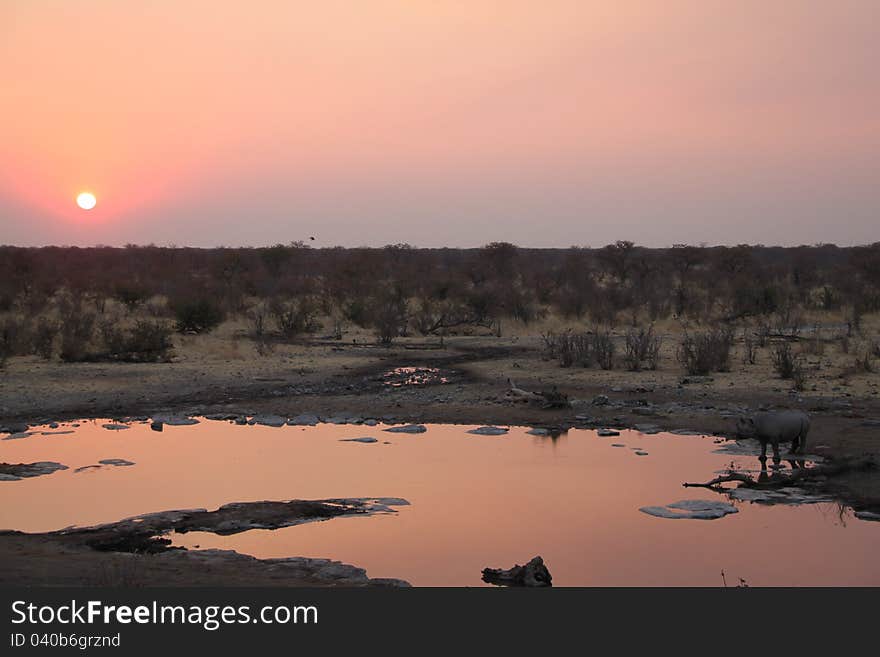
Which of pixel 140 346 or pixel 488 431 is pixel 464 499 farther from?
pixel 140 346

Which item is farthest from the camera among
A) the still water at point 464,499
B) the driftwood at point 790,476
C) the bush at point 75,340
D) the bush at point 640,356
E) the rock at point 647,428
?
the bush at point 75,340

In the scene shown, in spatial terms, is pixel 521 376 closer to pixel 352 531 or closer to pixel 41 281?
pixel 352 531

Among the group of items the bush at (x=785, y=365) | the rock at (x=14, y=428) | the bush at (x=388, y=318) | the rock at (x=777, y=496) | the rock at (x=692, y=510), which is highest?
the bush at (x=388, y=318)

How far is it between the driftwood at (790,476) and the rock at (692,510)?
2.11 ft

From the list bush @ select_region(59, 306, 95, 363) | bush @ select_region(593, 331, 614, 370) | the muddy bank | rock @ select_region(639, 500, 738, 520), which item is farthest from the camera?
bush @ select_region(59, 306, 95, 363)

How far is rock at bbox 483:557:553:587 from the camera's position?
23.0ft

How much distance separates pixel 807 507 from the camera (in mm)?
9234

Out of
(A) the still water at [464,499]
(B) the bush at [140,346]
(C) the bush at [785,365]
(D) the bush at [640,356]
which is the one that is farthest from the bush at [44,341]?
(C) the bush at [785,365]

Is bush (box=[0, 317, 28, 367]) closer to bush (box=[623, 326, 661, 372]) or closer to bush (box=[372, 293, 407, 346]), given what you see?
bush (box=[372, 293, 407, 346])

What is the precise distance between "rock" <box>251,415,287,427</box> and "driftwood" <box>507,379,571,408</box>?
396cm

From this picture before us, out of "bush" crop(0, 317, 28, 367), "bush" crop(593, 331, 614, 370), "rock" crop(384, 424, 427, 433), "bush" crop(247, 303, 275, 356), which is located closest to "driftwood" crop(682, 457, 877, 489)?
"rock" crop(384, 424, 427, 433)

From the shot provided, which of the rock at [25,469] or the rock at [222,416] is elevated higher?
the rock at [222,416]

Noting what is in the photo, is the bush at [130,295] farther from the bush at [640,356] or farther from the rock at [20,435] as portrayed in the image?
the rock at [20,435]

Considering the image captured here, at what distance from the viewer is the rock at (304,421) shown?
573 inches
